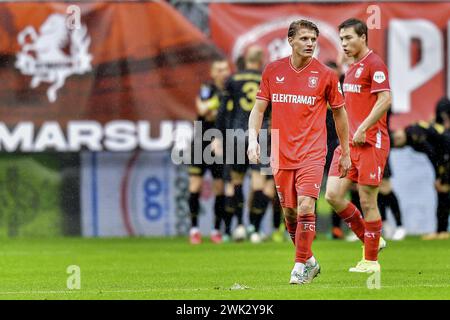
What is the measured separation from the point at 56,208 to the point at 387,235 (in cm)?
500

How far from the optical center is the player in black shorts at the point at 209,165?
17469mm

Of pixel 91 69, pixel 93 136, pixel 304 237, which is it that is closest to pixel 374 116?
pixel 304 237

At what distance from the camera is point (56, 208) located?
758 inches

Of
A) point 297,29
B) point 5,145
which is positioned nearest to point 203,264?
point 297,29

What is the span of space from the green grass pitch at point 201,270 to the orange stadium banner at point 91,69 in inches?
67.8

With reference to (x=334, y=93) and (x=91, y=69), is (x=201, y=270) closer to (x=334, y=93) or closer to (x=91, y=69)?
(x=334, y=93)

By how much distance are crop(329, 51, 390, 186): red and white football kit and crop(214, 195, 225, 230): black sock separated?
18.5 feet

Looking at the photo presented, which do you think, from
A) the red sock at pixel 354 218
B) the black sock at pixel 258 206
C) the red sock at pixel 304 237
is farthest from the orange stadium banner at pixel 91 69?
the red sock at pixel 304 237

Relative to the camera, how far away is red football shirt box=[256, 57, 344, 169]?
10562 millimetres

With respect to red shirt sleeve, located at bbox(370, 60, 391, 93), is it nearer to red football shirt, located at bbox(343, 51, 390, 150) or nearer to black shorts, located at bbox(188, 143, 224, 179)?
red football shirt, located at bbox(343, 51, 390, 150)

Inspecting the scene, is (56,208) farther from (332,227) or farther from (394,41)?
(394,41)

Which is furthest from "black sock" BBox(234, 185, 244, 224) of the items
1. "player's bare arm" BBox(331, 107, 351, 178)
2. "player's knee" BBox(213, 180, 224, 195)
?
"player's bare arm" BBox(331, 107, 351, 178)

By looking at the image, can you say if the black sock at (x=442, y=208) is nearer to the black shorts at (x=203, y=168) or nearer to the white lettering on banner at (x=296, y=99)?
the black shorts at (x=203, y=168)

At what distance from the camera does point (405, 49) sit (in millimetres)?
19141
